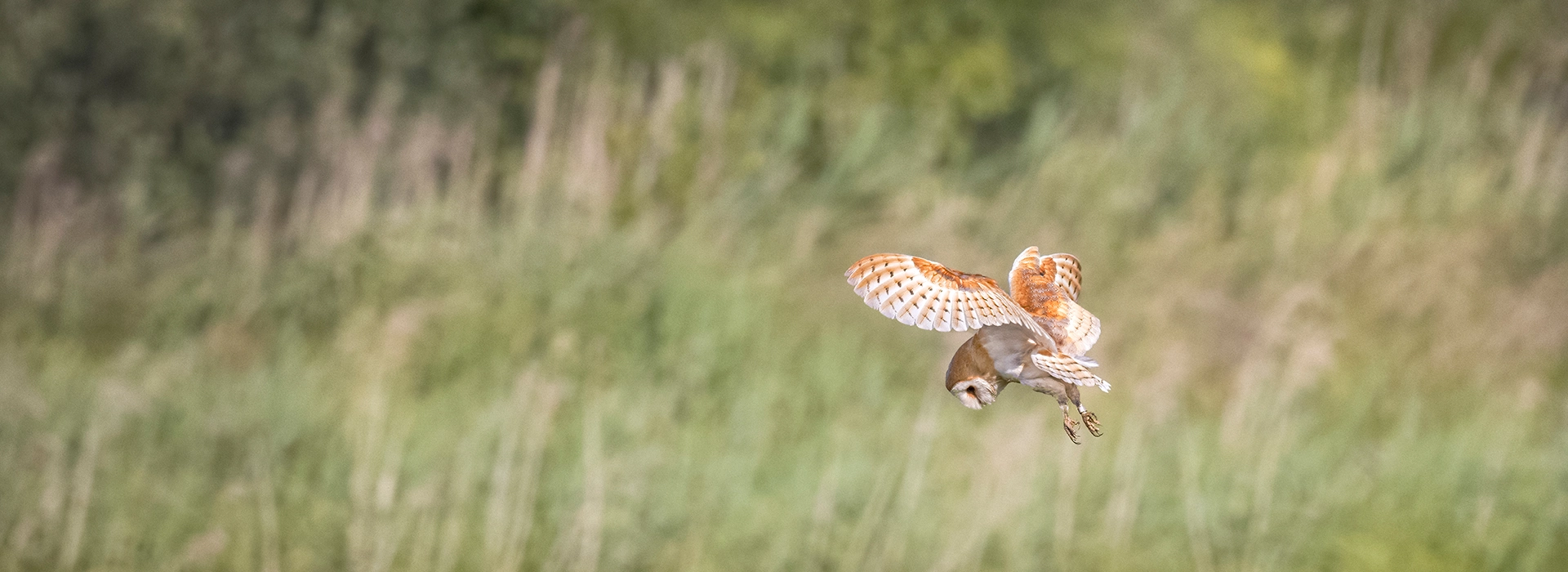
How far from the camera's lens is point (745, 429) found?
357 cm

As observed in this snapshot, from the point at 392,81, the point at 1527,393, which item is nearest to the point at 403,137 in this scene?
the point at 392,81

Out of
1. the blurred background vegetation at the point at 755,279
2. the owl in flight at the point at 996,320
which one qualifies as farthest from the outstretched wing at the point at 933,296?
the blurred background vegetation at the point at 755,279

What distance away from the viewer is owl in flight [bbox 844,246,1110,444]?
63 centimetres

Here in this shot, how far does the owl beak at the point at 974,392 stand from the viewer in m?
0.65

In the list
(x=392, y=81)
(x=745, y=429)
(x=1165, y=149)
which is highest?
(x=1165, y=149)

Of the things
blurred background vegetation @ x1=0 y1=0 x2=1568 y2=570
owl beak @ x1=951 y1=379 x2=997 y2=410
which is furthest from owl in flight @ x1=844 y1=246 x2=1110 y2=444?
blurred background vegetation @ x1=0 y1=0 x2=1568 y2=570

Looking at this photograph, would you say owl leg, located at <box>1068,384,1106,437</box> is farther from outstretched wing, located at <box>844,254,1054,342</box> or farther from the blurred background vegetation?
the blurred background vegetation

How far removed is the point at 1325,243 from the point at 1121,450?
5.84 feet

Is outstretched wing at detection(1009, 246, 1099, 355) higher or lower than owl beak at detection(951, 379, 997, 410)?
higher

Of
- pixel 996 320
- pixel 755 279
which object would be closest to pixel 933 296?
pixel 996 320

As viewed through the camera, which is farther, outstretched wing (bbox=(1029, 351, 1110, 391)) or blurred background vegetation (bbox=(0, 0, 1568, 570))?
blurred background vegetation (bbox=(0, 0, 1568, 570))

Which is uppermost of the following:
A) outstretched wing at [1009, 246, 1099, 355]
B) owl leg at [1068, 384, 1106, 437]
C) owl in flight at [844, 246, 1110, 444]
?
outstretched wing at [1009, 246, 1099, 355]

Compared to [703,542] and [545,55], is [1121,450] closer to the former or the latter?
[703,542]

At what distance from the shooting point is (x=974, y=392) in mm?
664
